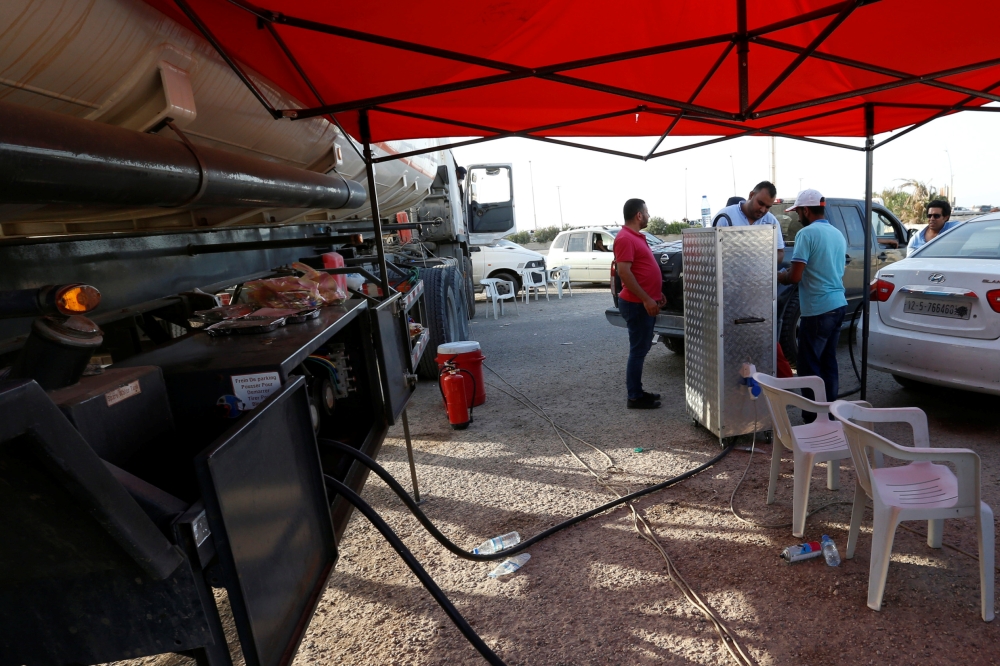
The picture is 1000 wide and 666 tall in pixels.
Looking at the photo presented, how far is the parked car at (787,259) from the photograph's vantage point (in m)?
5.85

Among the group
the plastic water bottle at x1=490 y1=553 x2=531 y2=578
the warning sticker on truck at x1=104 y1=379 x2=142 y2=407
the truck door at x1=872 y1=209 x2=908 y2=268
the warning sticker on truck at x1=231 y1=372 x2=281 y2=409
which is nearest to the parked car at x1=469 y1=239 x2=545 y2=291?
the truck door at x1=872 y1=209 x2=908 y2=268

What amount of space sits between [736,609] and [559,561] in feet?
2.90

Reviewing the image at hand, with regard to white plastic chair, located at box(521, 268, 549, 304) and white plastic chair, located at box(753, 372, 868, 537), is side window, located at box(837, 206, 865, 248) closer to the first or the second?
white plastic chair, located at box(753, 372, 868, 537)

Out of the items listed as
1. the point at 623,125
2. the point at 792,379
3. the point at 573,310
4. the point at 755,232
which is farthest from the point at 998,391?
the point at 573,310

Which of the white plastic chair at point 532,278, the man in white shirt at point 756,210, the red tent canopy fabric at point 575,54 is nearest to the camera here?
the red tent canopy fabric at point 575,54

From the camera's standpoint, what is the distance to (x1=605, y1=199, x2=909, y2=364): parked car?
5.85 metres

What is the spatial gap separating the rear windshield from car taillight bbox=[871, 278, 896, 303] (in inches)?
19.0

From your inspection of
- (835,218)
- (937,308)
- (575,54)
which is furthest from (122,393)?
(835,218)

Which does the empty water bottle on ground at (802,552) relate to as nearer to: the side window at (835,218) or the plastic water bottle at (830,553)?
the plastic water bottle at (830,553)

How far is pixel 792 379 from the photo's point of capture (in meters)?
3.57

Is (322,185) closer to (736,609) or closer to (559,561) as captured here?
(559,561)

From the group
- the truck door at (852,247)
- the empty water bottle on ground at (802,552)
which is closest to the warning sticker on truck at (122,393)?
the empty water bottle on ground at (802,552)

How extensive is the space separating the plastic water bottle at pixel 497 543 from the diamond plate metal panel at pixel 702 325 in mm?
1896

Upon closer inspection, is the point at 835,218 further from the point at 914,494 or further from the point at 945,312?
the point at 914,494
